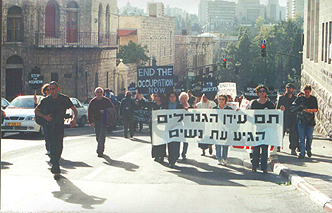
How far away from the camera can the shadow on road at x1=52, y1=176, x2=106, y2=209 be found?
8.36 metres

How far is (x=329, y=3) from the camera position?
66.5 ft

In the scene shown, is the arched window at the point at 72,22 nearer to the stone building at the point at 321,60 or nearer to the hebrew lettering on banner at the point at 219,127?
the stone building at the point at 321,60

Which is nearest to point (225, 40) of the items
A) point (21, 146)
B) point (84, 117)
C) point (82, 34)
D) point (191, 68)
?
point (191, 68)

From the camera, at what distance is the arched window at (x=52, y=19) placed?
40.1m

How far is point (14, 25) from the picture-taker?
38.8 m

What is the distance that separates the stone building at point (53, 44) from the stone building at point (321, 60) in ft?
56.6

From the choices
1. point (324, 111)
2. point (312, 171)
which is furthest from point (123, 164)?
point (324, 111)

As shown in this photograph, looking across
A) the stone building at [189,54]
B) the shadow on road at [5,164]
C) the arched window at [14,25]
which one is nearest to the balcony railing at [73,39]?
the arched window at [14,25]

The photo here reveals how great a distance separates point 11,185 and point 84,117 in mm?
17180

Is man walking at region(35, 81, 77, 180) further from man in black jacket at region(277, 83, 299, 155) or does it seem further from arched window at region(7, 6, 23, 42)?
arched window at region(7, 6, 23, 42)

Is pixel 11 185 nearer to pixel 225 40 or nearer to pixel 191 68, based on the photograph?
pixel 191 68

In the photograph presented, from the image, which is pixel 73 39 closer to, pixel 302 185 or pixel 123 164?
pixel 123 164

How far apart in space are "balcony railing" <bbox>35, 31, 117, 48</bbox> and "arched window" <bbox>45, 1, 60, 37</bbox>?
0.10 metres

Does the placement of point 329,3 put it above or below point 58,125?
above
